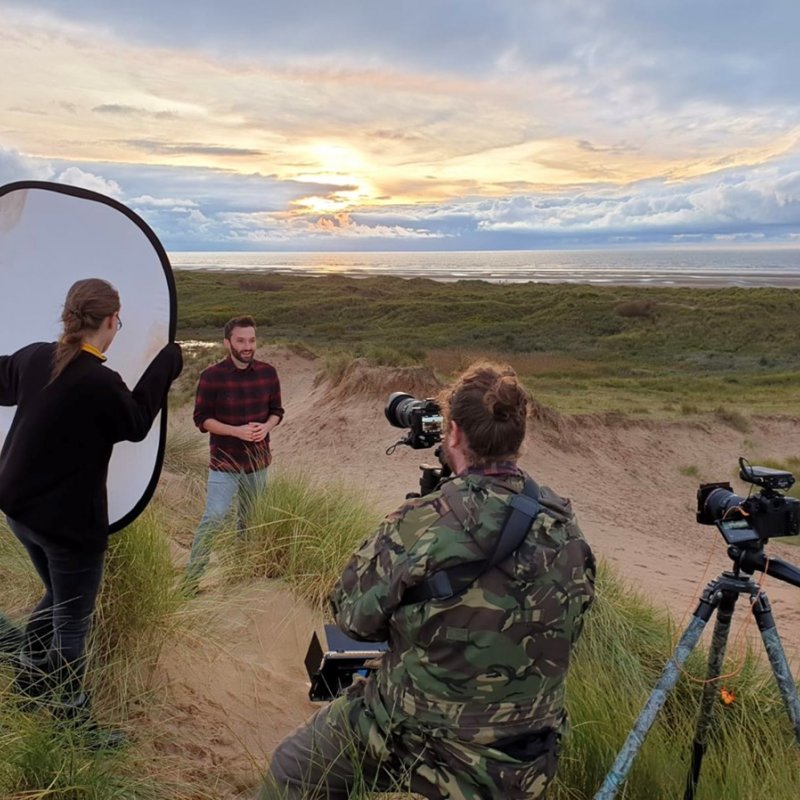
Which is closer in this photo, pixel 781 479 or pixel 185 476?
pixel 781 479

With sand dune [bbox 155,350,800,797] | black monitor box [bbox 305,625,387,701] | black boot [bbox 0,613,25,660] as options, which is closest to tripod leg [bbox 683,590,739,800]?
black monitor box [bbox 305,625,387,701]

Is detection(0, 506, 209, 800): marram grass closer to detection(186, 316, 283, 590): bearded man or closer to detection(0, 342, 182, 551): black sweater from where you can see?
detection(0, 342, 182, 551): black sweater

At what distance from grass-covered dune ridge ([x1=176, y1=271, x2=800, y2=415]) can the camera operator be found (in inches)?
547

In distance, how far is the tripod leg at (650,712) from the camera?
2.30 meters

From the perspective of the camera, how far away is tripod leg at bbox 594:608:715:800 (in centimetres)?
230

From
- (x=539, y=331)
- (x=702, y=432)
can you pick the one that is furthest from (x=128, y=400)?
(x=539, y=331)

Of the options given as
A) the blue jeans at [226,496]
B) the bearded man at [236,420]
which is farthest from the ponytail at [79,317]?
the bearded man at [236,420]

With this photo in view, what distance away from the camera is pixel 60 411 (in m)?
2.54

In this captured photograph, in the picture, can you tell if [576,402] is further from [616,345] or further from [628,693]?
[616,345]

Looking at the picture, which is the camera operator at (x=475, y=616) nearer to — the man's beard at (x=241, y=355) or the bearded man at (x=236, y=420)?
the bearded man at (x=236, y=420)

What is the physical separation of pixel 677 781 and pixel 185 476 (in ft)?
19.4

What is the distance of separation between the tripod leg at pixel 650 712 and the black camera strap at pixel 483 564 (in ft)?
3.05

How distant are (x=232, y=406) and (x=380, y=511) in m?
1.68

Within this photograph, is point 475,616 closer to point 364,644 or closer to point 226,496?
point 364,644
